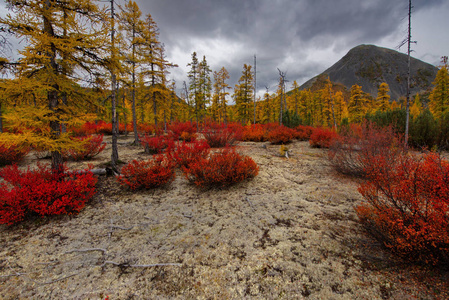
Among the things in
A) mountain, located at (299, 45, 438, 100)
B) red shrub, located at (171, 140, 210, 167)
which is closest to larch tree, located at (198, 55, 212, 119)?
red shrub, located at (171, 140, 210, 167)

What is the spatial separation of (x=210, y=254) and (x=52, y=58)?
16.8 feet

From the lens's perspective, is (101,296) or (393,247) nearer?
(101,296)

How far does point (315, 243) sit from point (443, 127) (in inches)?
438

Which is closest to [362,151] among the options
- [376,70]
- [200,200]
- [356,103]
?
[200,200]

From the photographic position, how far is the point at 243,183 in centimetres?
483

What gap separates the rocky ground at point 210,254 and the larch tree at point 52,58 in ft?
5.96

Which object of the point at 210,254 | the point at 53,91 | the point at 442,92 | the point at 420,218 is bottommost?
the point at 210,254

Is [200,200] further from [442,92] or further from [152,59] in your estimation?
[442,92]

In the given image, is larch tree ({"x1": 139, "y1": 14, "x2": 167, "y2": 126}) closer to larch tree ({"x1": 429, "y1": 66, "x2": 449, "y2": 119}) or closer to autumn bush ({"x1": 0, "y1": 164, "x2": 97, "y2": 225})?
autumn bush ({"x1": 0, "y1": 164, "x2": 97, "y2": 225})

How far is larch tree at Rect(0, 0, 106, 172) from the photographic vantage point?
10.2 ft

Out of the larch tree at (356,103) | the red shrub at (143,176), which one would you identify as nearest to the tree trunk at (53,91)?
the red shrub at (143,176)

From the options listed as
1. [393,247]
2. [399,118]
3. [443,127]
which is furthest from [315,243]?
[399,118]

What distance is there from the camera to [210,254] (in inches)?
91.4

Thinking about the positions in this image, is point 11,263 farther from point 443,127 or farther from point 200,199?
point 443,127
